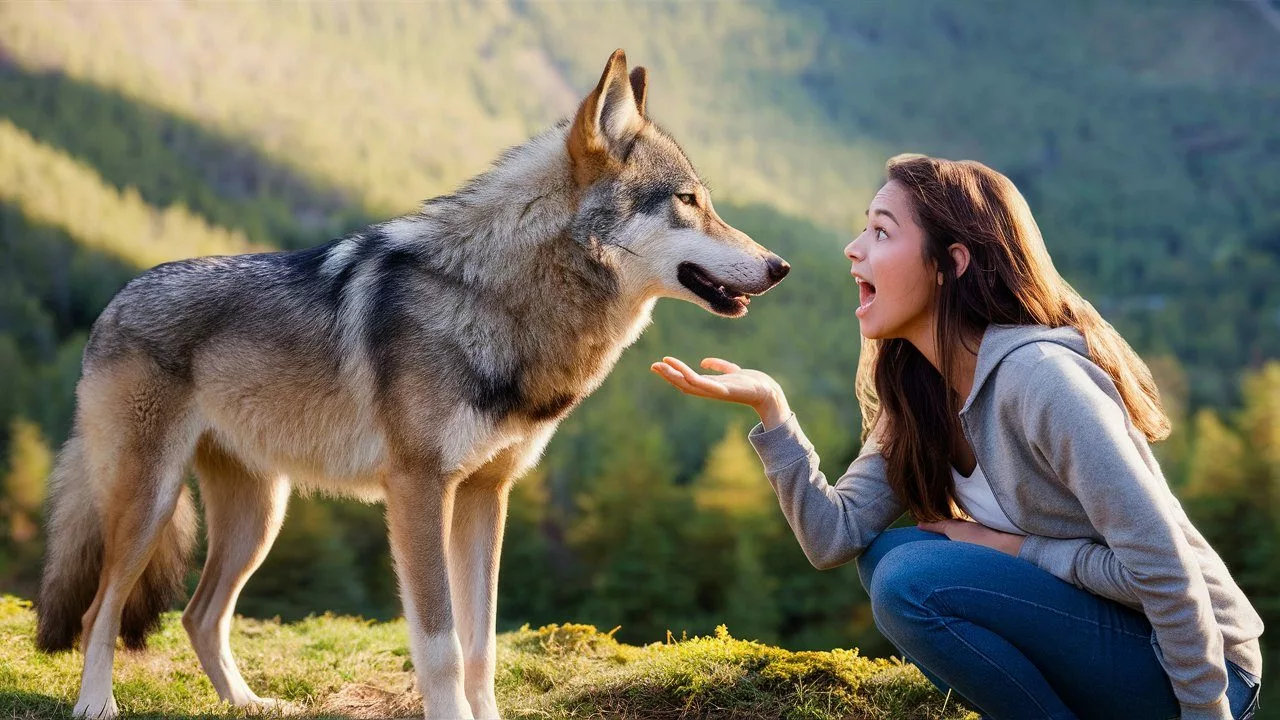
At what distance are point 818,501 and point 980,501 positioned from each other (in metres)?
0.51

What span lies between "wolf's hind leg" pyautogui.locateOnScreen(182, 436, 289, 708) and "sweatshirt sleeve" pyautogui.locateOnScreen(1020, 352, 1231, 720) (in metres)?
3.21

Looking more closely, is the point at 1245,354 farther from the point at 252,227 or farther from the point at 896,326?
the point at 896,326

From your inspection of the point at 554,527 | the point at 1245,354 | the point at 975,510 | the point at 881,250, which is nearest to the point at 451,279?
the point at 881,250

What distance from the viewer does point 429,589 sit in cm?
364

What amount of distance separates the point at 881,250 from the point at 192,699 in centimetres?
348

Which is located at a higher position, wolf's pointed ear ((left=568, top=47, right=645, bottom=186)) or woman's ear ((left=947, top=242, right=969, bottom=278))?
wolf's pointed ear ((left=568, top=47, right=645, bottom=186))

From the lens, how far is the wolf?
12.3ft

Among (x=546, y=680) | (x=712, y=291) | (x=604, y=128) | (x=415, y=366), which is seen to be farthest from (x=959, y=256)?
(x=546, y=680)

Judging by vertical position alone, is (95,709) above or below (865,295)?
below

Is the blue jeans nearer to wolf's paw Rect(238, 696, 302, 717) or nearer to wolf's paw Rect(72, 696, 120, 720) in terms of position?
wolf's paw Rect(238, 696, 302, 717)

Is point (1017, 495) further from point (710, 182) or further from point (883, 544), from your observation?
point (710, 182)

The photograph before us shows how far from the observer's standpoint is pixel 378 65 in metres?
80.3

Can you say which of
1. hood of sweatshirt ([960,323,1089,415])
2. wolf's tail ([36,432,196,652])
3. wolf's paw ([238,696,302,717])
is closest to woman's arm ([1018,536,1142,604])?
hood of sweatshirt ([960,323,1089,415])

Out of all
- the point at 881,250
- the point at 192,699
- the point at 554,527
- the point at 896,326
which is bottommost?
the point at 554,527
